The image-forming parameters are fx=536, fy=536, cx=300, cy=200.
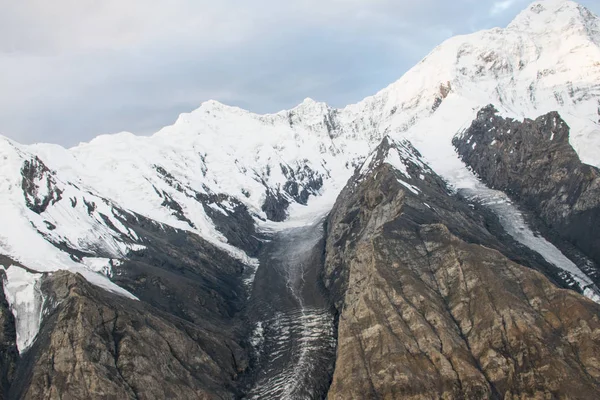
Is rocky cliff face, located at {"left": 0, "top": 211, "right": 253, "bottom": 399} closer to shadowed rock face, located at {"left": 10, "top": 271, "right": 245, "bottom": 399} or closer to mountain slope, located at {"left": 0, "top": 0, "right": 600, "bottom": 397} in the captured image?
shadowed rock face, located at {"left": 10, "top": 271, "right": 245, "bottom": 399}

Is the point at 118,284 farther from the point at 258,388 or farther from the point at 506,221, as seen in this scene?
the point at 506,221

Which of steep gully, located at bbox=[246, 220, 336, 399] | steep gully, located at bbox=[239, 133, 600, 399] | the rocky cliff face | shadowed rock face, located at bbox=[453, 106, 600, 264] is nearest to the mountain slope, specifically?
the rocky cliff face

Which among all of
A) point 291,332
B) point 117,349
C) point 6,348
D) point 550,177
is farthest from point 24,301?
point 550,177

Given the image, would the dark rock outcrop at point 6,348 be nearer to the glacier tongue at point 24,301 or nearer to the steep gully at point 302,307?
the glacier tongue at point 24,301

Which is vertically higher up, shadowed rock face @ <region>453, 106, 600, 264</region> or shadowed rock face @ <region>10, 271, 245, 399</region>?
shadowed rock face @ <region>453, 106, 600, 264</region>

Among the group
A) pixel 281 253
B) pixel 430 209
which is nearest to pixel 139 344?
pixel 430 209

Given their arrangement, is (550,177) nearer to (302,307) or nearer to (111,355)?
(302,307)
